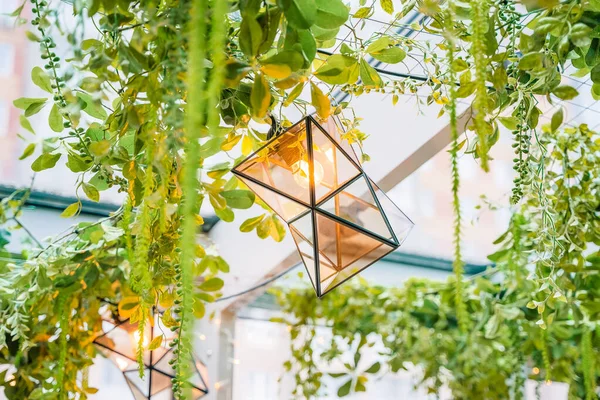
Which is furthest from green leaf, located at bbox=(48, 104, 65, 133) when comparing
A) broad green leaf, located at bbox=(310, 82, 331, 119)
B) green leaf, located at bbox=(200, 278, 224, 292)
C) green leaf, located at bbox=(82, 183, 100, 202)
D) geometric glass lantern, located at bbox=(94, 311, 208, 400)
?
geometric glass lantern, located at bbox=(94, 311, 208, 400)

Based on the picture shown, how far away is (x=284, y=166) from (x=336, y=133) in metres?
0.10

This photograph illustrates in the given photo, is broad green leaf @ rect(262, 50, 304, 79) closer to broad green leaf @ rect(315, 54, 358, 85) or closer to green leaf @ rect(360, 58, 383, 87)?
broad green leaf @ rect(315, 54, 358, 85)

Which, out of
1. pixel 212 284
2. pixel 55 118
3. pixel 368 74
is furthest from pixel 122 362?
pixel 368 74

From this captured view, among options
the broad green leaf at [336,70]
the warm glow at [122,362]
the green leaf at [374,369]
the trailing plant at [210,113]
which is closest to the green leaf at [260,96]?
the trailing plant at [210,113]

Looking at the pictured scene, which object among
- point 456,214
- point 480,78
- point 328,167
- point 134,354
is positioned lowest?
point 456,214

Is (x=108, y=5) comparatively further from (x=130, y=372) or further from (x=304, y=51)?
(x=130, y=372)

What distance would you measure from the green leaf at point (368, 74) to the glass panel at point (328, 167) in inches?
4.1

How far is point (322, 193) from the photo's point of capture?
1.01 m

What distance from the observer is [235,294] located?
274cm

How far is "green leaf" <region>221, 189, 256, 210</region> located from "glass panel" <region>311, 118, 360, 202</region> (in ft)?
0.37

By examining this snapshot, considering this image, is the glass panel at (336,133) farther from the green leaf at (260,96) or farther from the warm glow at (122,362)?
the warm glow at (122,362)

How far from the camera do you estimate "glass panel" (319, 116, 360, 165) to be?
1022 millimetres

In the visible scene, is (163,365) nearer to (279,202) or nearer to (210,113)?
(279,202)

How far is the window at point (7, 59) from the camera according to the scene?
8.03 feet
